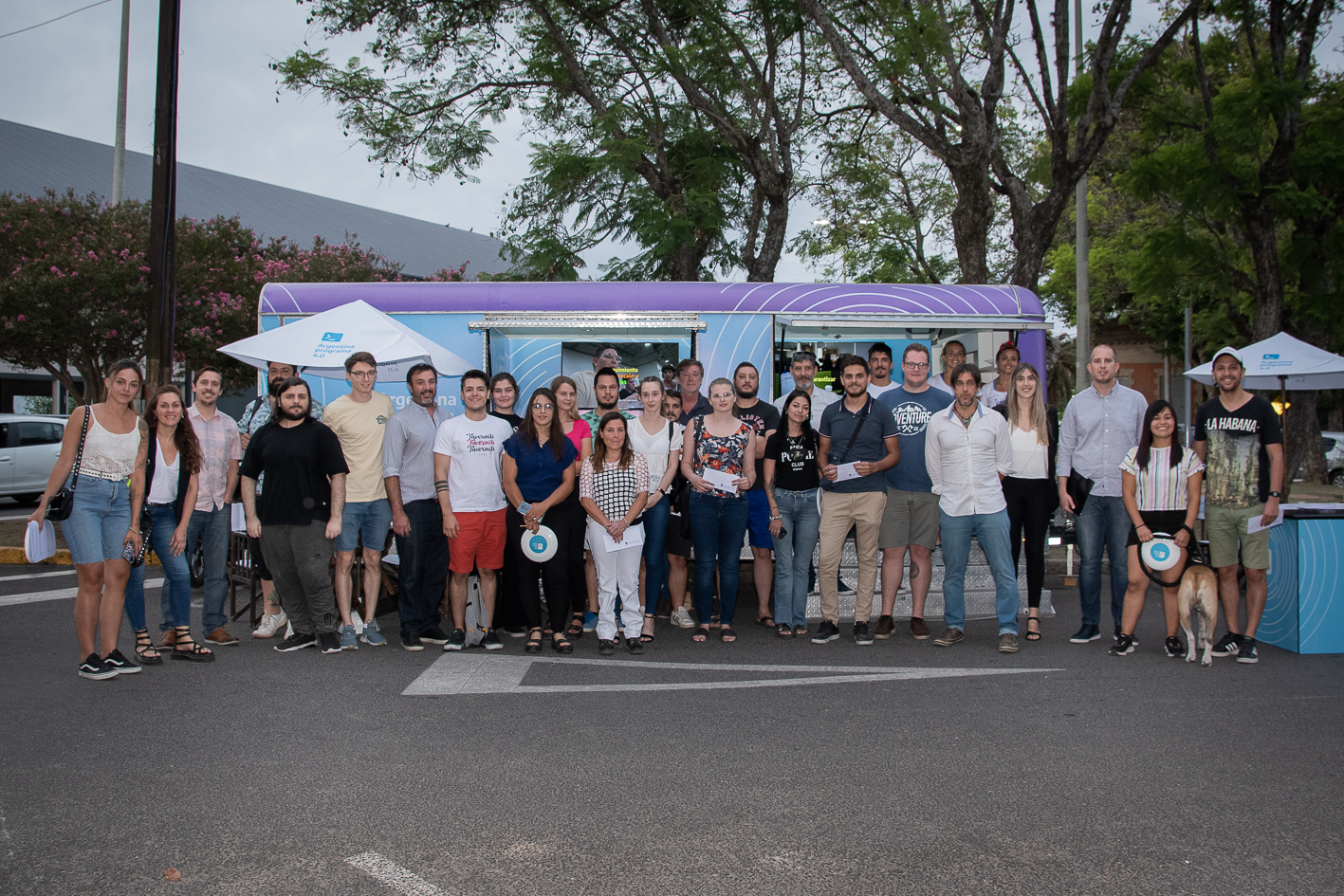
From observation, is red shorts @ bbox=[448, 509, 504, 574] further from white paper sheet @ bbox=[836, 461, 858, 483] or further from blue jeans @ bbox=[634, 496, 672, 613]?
white paper sheet @ bbox=[836, 461, 858, 483]

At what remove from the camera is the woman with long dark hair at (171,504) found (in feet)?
20.1

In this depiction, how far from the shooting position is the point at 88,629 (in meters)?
5.76

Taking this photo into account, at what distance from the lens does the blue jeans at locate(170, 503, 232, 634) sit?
6.59m

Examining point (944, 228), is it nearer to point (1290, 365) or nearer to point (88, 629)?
point (1290, 365)

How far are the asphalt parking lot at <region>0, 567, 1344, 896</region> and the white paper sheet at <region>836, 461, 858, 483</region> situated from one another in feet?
4.15

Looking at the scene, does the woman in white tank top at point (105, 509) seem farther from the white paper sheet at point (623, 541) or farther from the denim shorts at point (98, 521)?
the white paper sheet at point (623, 541)

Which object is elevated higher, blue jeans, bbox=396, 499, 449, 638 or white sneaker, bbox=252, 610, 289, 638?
blue jeans, bbox=396, 499, 449, 638

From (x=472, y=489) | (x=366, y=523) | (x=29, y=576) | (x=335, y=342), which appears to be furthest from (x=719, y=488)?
(x=29, y=576)

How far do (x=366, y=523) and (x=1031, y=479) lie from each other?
4.65 metres

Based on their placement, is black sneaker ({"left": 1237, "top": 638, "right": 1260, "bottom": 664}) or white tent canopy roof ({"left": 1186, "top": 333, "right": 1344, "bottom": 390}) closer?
black sneaker ({"left": 1237, "top": 638, "right": 1260, "bottom": 664})

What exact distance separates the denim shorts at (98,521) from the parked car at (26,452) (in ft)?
45.7

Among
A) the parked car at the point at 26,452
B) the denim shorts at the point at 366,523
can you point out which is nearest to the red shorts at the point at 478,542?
the denim shorts at the point at 366,523

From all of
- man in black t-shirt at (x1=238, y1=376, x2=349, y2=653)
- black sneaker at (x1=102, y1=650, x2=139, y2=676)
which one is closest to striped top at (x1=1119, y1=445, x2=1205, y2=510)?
man in black t-shirt at (x1=238, y1=376, x2=349, y2=653)

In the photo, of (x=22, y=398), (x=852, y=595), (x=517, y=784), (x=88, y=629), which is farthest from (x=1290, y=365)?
(x=22, y=398)
